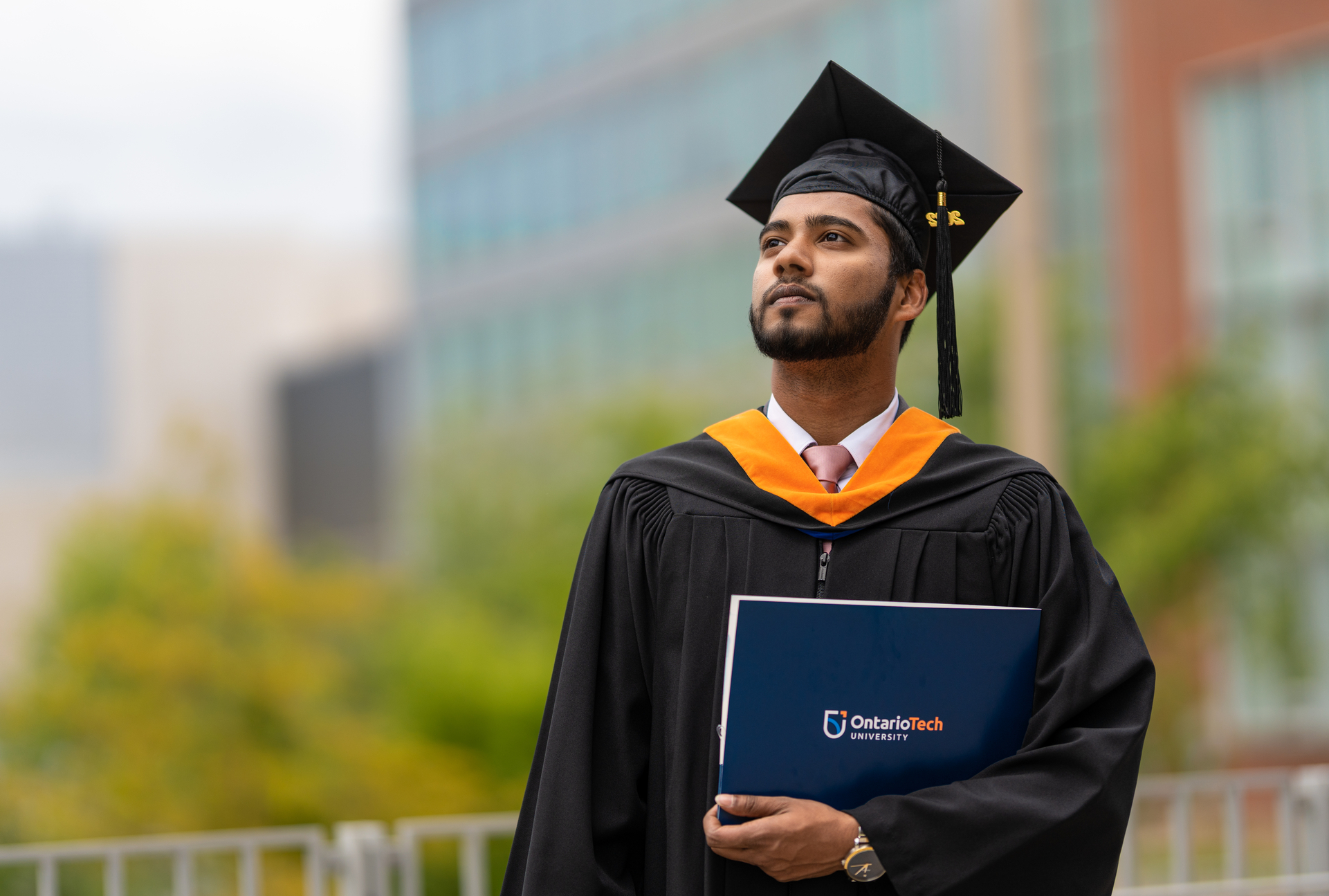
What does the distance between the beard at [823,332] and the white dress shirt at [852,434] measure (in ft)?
0.37

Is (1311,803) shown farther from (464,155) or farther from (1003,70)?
(464,155)

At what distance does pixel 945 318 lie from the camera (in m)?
2.33

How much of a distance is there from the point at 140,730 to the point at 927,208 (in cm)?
1414

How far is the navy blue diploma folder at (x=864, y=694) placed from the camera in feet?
6.38

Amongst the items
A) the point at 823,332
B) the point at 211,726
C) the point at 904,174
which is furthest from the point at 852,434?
the point at 211,726

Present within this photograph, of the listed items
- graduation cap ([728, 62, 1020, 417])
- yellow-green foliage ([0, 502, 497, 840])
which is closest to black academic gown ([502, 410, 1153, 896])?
graduation cap ([728, 62, 1020, 417])

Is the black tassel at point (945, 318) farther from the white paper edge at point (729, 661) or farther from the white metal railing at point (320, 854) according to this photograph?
the white metal railing at point (320, 854)

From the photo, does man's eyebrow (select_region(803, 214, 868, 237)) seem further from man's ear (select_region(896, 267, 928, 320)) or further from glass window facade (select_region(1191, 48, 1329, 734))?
glass window facade (select_region(1191, 48, 1329, 734))

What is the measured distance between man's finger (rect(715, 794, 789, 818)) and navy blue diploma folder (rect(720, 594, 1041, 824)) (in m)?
0.02

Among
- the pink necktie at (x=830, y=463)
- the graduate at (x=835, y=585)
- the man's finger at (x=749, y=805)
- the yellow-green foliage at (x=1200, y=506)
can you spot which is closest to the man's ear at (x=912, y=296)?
the graduate at (x=835, y=585)

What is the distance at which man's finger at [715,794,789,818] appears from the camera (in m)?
1.94

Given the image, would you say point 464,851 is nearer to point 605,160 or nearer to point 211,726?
point 211,726

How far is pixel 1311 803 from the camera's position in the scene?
474 centimetres

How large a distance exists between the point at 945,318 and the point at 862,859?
0.85m
